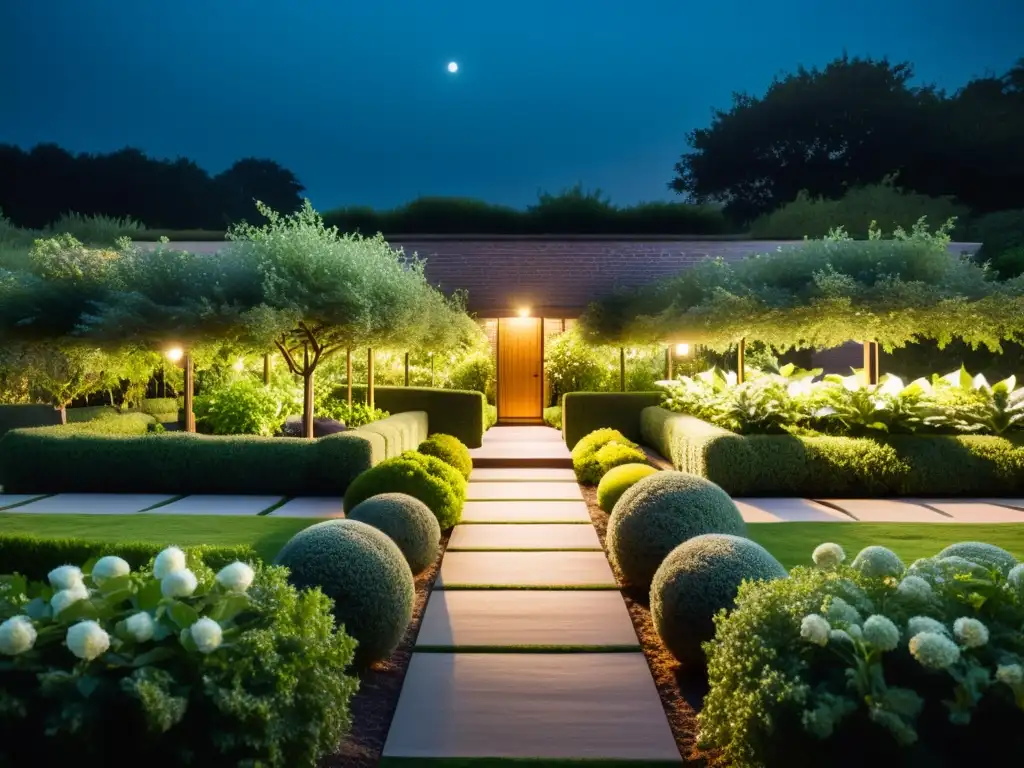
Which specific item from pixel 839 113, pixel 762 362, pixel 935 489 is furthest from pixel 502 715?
pixel 839 113

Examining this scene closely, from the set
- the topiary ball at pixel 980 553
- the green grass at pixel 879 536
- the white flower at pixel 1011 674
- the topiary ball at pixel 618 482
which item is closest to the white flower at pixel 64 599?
the white flower at pixel 1011 674

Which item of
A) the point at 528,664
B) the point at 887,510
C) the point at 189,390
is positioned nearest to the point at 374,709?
the point at 528,664

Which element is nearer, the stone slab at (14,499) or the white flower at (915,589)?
the white flower at (915,589)

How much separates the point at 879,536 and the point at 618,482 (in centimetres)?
245

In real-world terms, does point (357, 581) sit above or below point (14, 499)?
above

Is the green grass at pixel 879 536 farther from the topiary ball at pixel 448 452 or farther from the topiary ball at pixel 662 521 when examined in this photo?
the topiary ball at pixel 448 452

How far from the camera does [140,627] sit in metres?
2.50

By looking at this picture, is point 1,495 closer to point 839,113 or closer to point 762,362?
point 762,362

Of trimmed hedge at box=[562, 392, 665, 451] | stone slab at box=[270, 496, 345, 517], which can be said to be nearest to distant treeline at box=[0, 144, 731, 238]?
trimmed hedge at box=[562, 392, 665, 451]

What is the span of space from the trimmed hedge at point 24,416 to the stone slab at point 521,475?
32.2ft

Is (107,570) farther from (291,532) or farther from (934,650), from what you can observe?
(291,532)

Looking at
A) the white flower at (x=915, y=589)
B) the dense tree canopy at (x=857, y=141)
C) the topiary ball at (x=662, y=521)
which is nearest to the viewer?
the white flower at (x=915, y=589)

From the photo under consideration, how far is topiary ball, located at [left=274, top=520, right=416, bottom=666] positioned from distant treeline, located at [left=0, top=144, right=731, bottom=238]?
19.6 meters

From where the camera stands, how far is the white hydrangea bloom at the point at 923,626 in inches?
104
